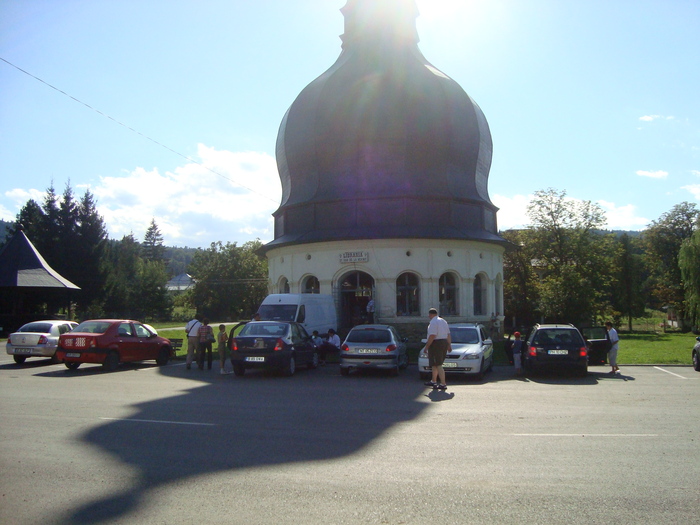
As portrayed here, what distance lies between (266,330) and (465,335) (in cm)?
579

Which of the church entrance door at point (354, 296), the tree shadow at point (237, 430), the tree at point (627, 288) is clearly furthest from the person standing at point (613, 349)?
the tree at point (627, 288)

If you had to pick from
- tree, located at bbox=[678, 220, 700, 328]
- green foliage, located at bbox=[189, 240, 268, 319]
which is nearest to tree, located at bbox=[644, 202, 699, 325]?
tree, located at bbox=[678, 220, 700, 328]

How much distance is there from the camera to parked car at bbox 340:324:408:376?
55.1 feet

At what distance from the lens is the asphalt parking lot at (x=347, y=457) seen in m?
5.11

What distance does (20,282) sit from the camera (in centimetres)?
3822

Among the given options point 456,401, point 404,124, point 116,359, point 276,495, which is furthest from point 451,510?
point 404,124

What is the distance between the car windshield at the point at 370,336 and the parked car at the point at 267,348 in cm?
163

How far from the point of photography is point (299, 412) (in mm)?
10156

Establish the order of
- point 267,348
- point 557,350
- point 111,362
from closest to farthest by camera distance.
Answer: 1. point 267,348
2. point 557,350
3. point 111,362

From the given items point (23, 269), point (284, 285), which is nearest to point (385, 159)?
point (284, 285)

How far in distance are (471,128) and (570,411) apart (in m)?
22.9

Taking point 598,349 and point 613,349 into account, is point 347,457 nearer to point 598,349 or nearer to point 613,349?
point 613,349

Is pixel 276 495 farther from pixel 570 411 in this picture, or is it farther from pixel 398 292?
pixel 398 292

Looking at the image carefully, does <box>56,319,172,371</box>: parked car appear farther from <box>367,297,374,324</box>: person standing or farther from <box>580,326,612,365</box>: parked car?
<box>580,326,612,365</box>: parked car
